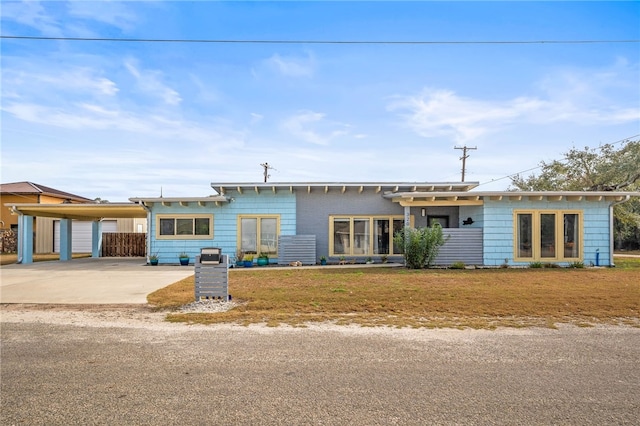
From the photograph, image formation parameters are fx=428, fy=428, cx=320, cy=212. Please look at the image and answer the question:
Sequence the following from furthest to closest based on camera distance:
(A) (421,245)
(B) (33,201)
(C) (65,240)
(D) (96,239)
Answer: (B) (33,201) → (D) (96,239) → (C) (65,240) → (A) (421,245)

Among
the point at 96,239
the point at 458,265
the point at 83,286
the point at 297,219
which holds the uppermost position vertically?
the point at 297,219

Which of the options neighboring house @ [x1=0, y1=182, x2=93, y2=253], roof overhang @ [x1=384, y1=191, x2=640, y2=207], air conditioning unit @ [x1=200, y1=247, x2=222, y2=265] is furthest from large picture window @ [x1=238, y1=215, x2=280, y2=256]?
neighboring house @ [x1=0, y1=182, x2=93, y2=253]

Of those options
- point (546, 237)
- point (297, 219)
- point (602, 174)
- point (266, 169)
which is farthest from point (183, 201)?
point (602, 174)

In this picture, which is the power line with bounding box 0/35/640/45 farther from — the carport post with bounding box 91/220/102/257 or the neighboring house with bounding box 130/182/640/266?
the carport post with bounding box 91/220/102/257

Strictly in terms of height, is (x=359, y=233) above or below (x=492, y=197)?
below

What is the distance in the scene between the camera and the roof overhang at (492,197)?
14766 millimetres

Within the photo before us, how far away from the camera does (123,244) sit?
2330 cm

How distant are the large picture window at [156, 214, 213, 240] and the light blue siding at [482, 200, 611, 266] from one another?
34.9 feet

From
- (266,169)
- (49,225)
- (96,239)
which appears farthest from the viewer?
(266,169)

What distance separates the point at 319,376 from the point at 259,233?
1327cm

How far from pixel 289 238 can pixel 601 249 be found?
11412 millimetres

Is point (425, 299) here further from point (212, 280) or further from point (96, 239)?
point (96, 239)

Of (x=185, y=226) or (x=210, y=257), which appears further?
(x=185, y=226)

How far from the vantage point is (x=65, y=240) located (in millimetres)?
20703
